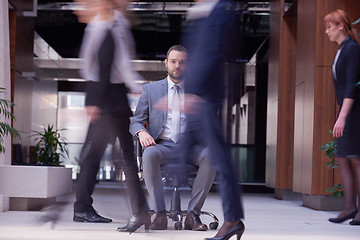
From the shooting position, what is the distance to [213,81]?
2402 mm

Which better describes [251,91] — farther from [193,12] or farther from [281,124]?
[193,12]

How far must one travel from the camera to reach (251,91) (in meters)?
12.1

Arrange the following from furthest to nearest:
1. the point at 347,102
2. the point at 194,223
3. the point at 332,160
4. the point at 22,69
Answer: the point at 22,69, the point at 332,160, the point at 347,102, the point at 194,223

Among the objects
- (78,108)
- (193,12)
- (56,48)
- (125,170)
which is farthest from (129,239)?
(56,48)

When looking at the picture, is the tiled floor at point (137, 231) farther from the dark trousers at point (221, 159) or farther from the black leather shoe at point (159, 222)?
the dark trousers at point (221, 159)

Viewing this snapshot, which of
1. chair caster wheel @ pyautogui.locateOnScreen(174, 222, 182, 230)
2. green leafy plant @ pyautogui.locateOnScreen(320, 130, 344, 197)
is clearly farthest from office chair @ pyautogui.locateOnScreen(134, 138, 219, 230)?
green leafy plant @ pyautogui.locateOnScreen(320, 130, 344, 197)

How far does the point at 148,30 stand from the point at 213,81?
1050 cm

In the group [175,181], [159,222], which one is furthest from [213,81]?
[175,181]

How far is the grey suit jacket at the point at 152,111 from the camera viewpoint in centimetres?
345

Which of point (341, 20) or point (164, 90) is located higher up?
point (341, 20)

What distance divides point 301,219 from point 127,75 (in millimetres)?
2267

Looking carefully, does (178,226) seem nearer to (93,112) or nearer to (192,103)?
(93,112)

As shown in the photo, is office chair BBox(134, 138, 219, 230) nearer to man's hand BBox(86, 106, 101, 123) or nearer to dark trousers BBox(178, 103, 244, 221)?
man's hand BBox(86, 106, 101, 123)

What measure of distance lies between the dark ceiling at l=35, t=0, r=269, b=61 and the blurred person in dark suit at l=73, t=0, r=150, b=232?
804cm
